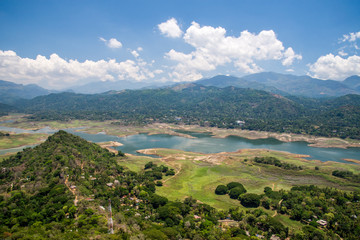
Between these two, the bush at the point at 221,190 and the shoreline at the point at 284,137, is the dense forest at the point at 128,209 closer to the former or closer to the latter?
the bush at the point at 221,190

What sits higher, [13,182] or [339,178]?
[13,182]

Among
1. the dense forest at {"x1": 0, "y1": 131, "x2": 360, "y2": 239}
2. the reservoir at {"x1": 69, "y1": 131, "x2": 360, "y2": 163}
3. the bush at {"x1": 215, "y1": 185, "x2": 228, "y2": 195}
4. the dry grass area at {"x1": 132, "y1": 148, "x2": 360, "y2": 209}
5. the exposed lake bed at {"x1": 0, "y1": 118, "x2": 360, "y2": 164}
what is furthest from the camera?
the exposed lake bed at {"x1": 0, "y1": 118, "x2": 360, "y2": 164}

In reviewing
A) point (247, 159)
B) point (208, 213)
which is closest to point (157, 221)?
point (208, 213)

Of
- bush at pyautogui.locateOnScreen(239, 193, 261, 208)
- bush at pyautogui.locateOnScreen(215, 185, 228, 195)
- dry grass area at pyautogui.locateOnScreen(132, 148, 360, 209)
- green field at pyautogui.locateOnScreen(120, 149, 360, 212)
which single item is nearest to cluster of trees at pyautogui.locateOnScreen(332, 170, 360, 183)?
dry grass area at pyautogui.locateOnScreen(132, 148, 360, 209)

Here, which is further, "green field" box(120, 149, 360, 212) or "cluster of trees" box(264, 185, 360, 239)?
"green field" box(120, 149, 360, 212)

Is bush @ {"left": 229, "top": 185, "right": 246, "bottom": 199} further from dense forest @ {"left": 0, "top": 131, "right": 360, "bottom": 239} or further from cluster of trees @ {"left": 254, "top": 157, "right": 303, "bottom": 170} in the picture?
cluster of trees @ {"left": 254, "top": 157, "right": 303, "bottom": 170}

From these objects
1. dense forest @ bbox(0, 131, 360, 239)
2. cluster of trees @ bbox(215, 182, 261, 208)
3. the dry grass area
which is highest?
dense forest @ bbox(0, 131, 360, 239)

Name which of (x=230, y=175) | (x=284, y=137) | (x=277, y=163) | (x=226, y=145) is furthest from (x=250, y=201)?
(x=284, y=137)

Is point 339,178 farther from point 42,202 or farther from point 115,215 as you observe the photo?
point 42,202
